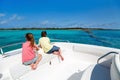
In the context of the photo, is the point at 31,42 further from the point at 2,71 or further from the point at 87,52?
the point at 87,52

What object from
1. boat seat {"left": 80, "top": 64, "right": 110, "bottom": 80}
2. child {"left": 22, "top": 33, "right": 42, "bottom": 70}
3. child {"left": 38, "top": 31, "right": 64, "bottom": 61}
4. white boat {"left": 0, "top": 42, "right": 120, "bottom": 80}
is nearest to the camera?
boat seat {"left": 80, "top": 64, "right": 110, "bottom": 80}

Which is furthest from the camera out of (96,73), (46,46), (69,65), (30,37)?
(69,65)

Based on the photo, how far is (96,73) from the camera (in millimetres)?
2105

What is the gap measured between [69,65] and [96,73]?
4.65ft

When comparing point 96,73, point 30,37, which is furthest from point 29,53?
point 96,73

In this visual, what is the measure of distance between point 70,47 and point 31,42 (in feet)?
5.26

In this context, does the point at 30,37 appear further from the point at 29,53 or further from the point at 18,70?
the point at 18,70

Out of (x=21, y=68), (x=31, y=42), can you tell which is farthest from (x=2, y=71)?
(x=31, y=42)

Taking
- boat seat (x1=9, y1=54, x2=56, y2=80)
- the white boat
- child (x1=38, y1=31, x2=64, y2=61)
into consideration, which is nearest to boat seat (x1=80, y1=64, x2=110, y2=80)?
the white boat

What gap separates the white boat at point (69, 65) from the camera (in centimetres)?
209

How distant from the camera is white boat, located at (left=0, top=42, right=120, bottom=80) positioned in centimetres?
209

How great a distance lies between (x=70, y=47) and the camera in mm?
3906

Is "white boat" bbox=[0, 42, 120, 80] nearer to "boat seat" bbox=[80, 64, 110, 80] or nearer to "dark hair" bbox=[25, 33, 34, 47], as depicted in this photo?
"boat seat" bbox=[80, 64, 110, 80]

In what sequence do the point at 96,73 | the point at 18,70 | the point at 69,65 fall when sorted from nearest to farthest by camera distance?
1. the point at 96,73
2. the point at 18,70
3. the point at 69,65
